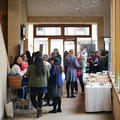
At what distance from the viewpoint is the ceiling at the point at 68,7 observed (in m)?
15.4

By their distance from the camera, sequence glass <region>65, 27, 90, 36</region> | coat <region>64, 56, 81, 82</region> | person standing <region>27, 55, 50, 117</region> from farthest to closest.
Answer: glass <region>65, 27, 90, 36</region> < coat <region>64, 56, 81, 82</region> < person standing <region>27, 55, 50, 117</region>

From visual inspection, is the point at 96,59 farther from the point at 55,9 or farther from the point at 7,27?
the point at 55,9

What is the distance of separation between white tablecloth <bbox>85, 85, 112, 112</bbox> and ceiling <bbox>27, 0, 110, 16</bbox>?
8.85 m

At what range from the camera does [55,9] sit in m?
16.6

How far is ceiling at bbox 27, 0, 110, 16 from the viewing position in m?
15.4

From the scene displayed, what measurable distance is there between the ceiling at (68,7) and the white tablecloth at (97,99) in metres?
8.85

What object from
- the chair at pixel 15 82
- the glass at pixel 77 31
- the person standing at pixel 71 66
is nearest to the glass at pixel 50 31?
the glass at pixel 77 31

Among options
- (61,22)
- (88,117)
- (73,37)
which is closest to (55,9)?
(61,22)

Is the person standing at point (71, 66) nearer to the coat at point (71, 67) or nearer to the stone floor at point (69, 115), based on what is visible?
the coat at point (71, 67)

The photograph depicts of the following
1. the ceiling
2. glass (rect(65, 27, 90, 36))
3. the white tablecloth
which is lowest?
the white tablecloth

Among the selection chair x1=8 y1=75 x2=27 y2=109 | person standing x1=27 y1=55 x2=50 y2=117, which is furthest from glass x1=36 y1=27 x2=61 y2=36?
person standing x1=27 y1=55 x2=50 y2=117

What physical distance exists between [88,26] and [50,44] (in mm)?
2727

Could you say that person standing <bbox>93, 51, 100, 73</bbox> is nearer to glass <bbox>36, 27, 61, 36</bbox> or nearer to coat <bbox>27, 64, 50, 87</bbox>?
coat <bbox>27, 64, 50, 87</bbox>

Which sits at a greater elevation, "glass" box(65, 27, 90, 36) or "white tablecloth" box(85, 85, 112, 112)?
"glass" box(65, 27, 90, 36)
